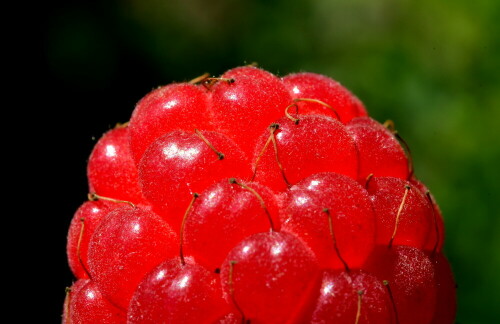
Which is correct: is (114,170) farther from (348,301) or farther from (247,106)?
(348,301)

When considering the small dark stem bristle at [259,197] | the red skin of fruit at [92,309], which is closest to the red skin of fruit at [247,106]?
the small dark stem bristle at [259,197]

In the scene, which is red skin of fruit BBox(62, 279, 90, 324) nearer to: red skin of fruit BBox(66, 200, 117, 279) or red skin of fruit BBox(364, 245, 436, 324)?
red skin of fruit BBox(66, 200, 117, 279)

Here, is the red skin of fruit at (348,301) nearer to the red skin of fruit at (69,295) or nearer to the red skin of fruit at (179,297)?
the red skin of fruit at (179,297)

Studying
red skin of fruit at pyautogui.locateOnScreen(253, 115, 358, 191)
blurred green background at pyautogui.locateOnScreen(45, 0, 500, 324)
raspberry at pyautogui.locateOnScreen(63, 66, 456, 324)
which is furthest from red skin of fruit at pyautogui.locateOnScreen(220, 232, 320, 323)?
blurred green background at pyautogui.locateOnScreen(45, 0, 500, 324)

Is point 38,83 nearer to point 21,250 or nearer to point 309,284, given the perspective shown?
point 21,250

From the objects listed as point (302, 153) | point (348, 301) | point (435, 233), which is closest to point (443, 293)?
point (435, 233)
